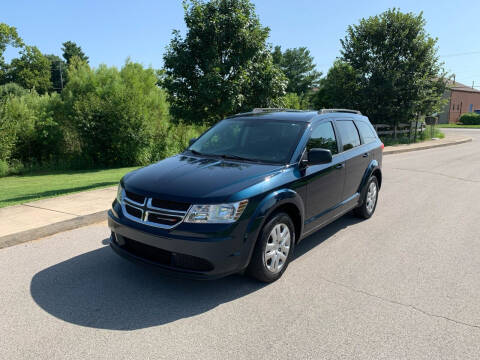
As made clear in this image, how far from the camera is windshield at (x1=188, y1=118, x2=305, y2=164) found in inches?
173

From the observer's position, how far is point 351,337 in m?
2.96

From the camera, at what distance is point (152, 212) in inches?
138

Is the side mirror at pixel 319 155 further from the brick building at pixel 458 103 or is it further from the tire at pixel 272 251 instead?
the brick building at pixel 458 103

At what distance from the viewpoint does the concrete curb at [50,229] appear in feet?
16.2

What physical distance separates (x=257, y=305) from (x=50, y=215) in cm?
412

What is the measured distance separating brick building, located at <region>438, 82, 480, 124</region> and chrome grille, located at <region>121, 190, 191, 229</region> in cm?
6791

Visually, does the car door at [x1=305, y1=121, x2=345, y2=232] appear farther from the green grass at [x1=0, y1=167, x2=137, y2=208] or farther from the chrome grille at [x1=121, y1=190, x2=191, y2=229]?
the green grass at [x1=0, y1=167, x2=137, y2=208]

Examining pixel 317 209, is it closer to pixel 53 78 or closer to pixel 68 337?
Result: pixel 68 337

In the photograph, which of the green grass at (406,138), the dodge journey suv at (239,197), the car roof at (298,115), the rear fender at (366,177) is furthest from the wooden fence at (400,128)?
the dodge journey suv at (239,197)

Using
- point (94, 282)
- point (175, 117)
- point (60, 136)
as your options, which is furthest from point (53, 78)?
point (94, 282)

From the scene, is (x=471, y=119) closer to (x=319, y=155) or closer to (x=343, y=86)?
(x=343, y=86)

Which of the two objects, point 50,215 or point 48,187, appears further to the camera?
point 48,187

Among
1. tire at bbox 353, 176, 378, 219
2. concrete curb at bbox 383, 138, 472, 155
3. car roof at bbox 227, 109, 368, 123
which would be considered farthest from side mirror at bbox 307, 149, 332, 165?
concrete curb at bbox 383, 138, 472, 155

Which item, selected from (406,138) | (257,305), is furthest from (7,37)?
(257,305)
